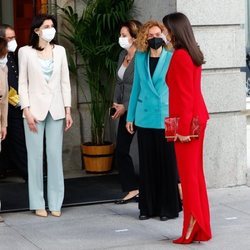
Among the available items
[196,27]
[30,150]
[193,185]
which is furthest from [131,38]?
[193,185]

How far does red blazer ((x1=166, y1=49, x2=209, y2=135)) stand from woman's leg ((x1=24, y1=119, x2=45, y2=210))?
175cm

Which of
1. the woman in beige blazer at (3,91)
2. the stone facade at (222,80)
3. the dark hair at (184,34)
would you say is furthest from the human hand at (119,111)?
the dark hair at (184,34)

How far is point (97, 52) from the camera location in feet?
35.1

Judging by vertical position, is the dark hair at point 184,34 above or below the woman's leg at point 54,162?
above

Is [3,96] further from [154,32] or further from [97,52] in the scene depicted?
[97,52]

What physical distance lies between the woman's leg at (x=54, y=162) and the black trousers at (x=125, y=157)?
0.70 m

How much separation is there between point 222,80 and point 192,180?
2.62 meters

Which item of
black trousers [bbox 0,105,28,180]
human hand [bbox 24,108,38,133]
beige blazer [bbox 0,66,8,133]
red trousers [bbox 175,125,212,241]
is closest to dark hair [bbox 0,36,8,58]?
beige blazer [bbox 0,66,8,133]

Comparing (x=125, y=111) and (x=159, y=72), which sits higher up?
(x=159, y=72)

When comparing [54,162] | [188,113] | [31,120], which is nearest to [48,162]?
[54,162]

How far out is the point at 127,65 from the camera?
931cm

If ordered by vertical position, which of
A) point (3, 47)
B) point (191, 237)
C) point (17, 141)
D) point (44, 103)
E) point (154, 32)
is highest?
point (154, 32)

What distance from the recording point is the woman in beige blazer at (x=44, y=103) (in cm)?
868

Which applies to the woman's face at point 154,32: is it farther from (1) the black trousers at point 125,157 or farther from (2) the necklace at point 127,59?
(1) the black trousers at point 125,157
